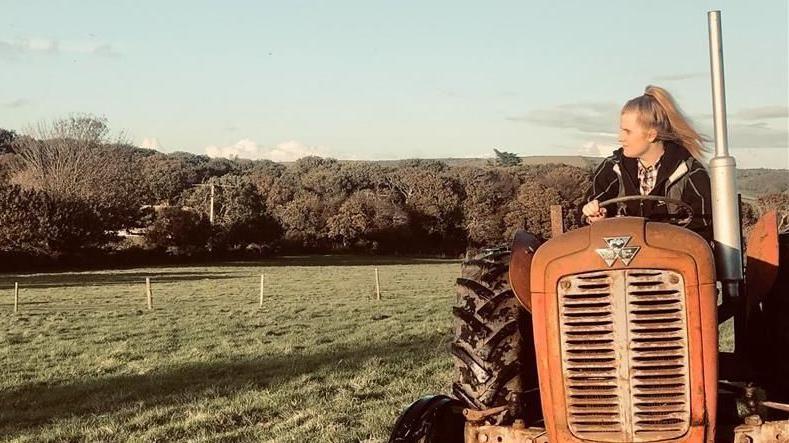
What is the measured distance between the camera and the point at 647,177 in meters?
5.31

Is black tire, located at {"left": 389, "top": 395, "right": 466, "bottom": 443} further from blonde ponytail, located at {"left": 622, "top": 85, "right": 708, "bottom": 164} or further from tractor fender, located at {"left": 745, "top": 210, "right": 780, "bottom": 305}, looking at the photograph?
blonde ponytail, located at {"left": 622, "top": 85, "right": 708, "bottom": 164}

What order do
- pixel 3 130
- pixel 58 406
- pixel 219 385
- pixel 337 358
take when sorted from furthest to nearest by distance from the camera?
1. pixel 3 130
2. pixel 337 358
3. pixel 219 385
4. pixel 58 406

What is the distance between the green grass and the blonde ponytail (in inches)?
140

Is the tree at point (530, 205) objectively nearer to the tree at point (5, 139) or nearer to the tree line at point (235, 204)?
the tree line at point (235, 204)

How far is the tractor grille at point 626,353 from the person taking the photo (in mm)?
3996

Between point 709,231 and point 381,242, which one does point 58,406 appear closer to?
point 709,231

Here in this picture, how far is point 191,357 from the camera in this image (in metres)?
13.8

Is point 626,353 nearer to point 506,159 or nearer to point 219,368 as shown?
point 219,368

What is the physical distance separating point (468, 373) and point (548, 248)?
1.09m

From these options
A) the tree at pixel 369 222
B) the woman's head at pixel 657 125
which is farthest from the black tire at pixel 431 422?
the tree at pixel 369 222

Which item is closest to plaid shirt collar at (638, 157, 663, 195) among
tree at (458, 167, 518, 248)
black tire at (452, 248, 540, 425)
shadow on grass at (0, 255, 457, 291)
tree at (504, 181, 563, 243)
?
black tire at (452, 248, 540, 425)

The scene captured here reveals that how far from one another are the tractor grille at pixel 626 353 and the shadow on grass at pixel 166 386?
630 cm

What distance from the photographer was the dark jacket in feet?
16.4

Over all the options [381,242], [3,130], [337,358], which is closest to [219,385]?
[337,358]
